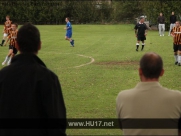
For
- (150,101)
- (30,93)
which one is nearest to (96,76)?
(150,101)

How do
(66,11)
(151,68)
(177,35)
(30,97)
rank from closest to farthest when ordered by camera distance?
(30,97) → (151,68) → (177,35) → (66,11)

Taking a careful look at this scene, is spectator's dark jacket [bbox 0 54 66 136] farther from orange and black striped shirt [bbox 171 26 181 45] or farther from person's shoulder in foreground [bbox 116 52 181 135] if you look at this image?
orange and black striped shirt [bbox 171 26 181 45]

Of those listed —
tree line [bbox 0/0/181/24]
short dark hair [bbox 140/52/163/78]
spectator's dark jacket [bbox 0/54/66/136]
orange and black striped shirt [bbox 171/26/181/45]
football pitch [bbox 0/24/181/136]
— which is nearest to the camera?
spectator's dark jacket [bbox 0/54/66/136]

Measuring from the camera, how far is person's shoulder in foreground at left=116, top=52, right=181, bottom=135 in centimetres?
539

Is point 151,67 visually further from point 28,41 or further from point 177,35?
point 177,35

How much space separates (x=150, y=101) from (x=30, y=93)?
1.33m

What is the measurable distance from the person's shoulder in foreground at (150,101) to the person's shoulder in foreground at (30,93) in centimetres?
75

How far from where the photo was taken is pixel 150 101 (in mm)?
5414

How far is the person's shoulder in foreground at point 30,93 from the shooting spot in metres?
5.12

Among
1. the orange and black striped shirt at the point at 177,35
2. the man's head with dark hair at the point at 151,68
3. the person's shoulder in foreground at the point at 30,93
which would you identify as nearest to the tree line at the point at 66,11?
the orange and black striped shirt at the point at 177,35

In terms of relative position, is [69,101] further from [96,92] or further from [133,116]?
[133,116]

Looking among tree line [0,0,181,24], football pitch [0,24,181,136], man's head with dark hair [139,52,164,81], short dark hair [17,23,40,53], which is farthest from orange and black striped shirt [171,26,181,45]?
tree line [0,0,181,24]

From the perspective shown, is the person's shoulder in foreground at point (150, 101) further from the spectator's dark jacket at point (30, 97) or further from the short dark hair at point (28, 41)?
the short dark hair at point (28, 41)

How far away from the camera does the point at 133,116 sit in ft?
17.9
